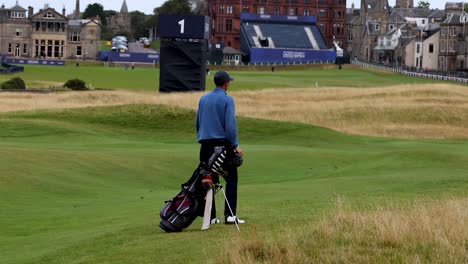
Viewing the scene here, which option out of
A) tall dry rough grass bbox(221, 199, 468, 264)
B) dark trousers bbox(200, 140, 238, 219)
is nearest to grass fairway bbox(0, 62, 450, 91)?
dark trousers bbox(200, 140, 238, 219)

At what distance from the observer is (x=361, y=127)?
5541 cm

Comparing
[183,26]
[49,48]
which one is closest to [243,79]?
[183,26]

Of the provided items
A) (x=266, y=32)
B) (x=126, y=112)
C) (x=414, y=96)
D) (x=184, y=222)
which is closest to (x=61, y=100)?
(x=126, y=112)

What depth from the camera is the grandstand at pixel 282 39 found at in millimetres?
179875

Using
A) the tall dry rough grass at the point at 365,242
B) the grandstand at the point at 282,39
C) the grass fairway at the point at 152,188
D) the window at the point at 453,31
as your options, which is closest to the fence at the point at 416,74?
the grandstand at the point at 282,39

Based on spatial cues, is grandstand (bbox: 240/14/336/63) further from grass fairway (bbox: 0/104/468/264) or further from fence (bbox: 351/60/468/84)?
grass fairway (bbox: 0/104/468/264)

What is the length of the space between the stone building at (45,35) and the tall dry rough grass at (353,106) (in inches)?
4572

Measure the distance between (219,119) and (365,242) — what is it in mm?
3736

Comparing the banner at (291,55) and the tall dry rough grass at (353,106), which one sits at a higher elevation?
the banner at (291,55)

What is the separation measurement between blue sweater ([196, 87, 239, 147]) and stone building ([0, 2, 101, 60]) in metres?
177

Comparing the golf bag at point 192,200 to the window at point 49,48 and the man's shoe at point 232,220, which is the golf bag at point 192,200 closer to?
the man's shoe at point 232,220

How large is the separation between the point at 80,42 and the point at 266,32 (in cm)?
3543

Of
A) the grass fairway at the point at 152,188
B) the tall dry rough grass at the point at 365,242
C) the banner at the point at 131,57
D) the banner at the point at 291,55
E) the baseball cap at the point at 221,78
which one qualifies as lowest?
the grass fairway at the point at 152,188

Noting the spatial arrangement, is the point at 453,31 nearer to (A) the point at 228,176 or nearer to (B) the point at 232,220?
(A) the point at 228,176
